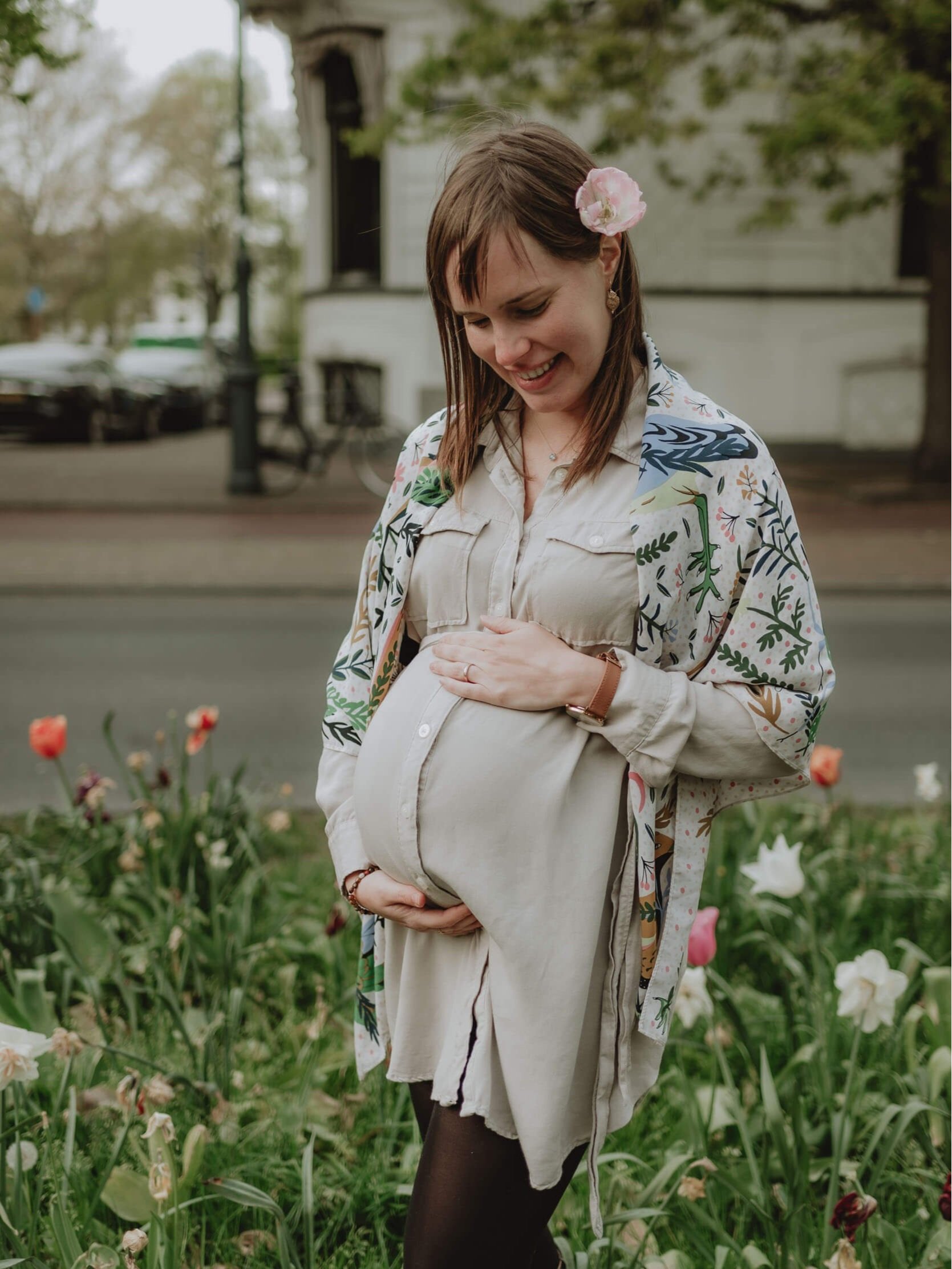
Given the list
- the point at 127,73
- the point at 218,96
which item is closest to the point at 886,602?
the point at 127,73

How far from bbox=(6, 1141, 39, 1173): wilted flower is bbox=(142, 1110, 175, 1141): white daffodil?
32cm

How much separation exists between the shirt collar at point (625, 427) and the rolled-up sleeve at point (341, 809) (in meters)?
0.51

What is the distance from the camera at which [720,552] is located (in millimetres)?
1670

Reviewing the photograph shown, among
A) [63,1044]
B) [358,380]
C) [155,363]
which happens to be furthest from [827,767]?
[155,363]

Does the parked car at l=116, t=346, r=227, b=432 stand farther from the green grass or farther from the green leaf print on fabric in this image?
the green leaf print on fabric

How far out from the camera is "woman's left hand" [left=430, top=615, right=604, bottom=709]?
65.0 inches

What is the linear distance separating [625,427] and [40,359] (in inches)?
787

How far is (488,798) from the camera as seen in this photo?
1.64 metres

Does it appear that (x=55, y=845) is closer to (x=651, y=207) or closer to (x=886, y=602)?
(x=886, y=602)

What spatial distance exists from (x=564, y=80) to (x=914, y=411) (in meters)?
7.81

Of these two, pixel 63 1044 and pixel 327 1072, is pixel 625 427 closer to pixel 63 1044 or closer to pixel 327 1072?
pixel 63 1044

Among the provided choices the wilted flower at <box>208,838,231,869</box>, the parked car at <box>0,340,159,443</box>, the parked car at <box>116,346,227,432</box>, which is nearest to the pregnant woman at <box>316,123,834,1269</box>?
the wilted flower at <box>208,838,231,869</box>

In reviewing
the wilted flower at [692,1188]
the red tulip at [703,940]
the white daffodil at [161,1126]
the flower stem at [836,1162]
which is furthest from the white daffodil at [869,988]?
the white daffodil at [161,1126]

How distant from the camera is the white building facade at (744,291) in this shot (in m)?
17.8
